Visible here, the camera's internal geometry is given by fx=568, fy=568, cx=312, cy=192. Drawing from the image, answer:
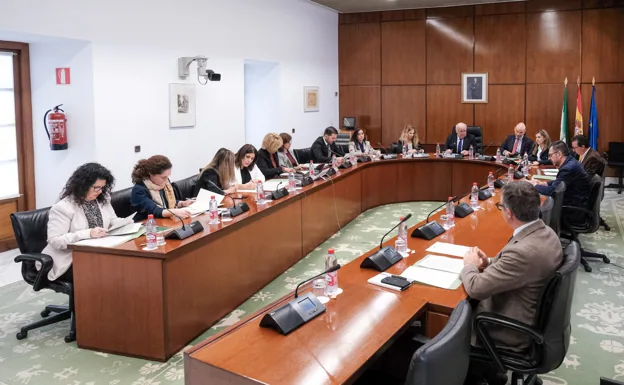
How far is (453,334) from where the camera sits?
67.4 inches

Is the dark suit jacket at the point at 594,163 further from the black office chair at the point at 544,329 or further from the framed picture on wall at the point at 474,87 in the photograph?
the framed picture on wall at the point at 474,87

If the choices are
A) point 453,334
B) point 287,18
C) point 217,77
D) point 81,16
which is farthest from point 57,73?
point 453,334

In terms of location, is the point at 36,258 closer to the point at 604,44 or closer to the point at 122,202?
the point at 122,202

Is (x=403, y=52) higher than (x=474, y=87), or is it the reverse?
(x=403, y=52)

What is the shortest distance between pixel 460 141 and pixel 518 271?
651 cm

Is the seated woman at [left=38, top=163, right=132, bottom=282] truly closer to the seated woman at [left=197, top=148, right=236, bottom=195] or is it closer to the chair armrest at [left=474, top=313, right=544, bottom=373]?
the seated woman at [left=197, top=148, right=236, bottom=195]

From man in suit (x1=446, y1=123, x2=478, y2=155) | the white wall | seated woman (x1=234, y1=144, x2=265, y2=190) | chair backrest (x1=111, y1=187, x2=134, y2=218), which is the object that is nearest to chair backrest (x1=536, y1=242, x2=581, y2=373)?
chair backrest (x1=111, y1=187, x2=134, y2=218)

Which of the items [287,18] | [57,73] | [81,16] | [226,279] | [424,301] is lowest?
[226,279]

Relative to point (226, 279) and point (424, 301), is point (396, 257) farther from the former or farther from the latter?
point (226, 279)

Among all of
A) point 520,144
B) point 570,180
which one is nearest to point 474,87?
point 520,144

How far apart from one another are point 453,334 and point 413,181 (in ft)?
21.7

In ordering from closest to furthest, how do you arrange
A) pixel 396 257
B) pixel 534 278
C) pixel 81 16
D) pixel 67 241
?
pixel 534 278, pixel 396 257, pixel 67 241, pixel 81 16

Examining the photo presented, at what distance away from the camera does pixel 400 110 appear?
10828 millimetres

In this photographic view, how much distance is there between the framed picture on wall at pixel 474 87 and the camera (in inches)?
401
